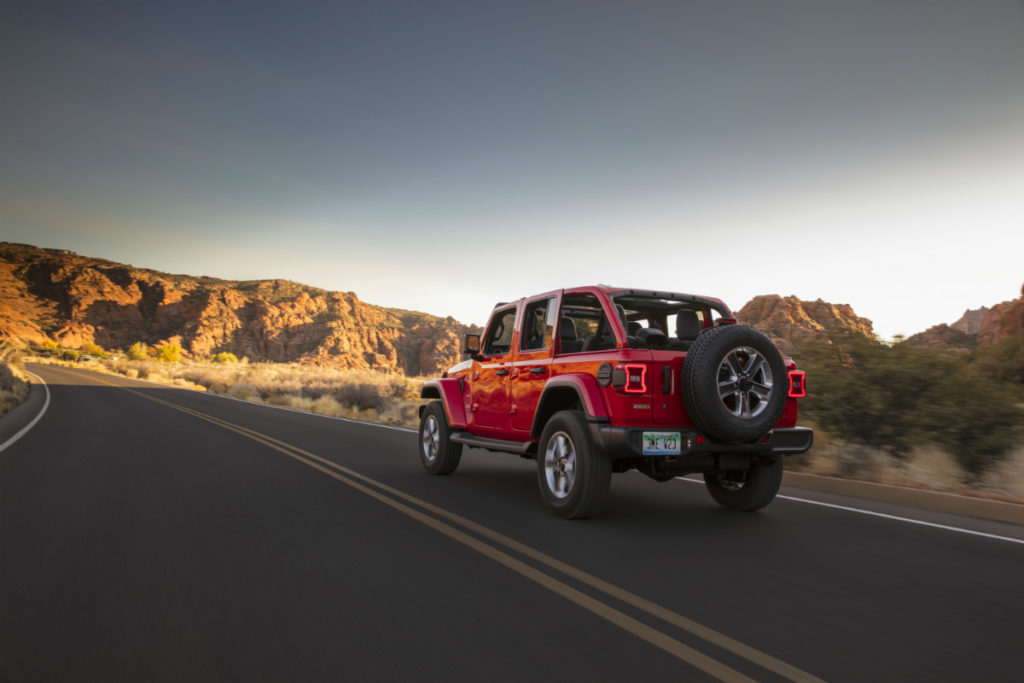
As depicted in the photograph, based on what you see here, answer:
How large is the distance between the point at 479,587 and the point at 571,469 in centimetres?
213

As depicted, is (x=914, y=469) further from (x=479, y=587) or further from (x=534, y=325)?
(x=479, y=587)

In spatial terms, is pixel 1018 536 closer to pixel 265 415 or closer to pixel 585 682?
pixel 585 682

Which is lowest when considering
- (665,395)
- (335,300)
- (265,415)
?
(265,415)

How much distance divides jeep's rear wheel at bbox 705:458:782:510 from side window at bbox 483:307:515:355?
9.73 feet

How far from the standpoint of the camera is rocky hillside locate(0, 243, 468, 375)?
98875 mm

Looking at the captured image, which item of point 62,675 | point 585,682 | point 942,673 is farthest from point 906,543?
point 62,675

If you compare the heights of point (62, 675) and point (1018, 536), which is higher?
point (1018, 536)

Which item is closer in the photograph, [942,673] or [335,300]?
[942,673]

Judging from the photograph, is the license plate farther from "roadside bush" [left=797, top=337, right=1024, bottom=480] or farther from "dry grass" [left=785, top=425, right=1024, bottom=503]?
"roadside bush" [left=797, top=337, right=1024, bottom=480]

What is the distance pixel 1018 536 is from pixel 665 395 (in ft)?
10.8

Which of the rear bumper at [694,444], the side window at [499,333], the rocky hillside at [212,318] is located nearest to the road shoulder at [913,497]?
the rear bumper at [694,444]

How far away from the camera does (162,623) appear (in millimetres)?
3416

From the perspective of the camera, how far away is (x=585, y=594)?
391 cm

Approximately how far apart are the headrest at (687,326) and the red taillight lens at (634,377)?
0.97 m
